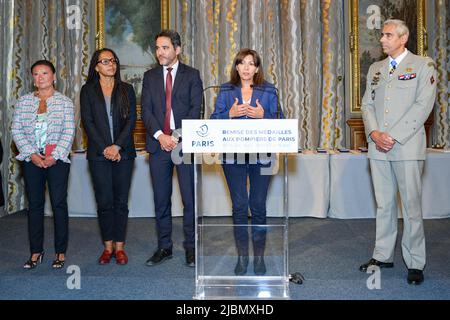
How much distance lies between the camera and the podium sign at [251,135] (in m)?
3.14

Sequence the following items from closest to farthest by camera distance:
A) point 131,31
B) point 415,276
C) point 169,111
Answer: point 415,276 < point 169,111 < point 131,31

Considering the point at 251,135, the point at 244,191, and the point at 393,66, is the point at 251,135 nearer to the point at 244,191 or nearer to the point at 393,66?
the point at 244,191

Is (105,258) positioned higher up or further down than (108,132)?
further down

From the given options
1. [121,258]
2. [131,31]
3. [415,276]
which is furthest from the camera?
[131,31]

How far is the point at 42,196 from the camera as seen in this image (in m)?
3.99

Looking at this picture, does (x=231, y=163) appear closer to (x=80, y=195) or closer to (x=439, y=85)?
(x=80, y=195)

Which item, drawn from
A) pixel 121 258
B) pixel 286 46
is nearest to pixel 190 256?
pixel 121 258

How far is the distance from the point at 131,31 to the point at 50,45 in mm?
1027

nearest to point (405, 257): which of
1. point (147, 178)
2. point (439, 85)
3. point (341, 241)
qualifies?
point (341, 241)

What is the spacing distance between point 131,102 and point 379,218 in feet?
6.31

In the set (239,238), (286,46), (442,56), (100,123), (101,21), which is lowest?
(239,238)

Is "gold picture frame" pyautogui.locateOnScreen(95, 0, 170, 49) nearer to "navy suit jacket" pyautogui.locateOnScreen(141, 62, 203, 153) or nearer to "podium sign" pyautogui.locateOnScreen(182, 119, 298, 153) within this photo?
"navy suit jacket" pyautogui.locateOnScreen(141, 62, 203, 153)

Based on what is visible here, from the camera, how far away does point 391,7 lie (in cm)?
711

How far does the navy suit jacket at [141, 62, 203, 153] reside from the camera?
399 cm
